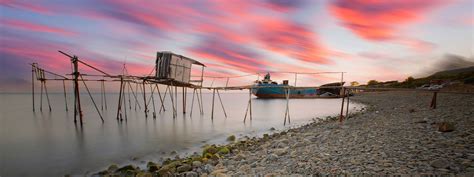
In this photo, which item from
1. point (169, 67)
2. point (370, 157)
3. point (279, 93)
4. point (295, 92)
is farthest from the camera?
point (295, 92)

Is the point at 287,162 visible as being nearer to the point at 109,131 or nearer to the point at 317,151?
the point at 317,151

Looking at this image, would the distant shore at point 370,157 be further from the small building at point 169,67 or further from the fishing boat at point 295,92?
the fishing boat at point 295,92

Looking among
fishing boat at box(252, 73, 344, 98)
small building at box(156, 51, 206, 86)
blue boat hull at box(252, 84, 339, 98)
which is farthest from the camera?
blue boat hull at box(252, 84, 339, 98)

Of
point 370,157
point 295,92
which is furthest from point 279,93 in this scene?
point 370,157

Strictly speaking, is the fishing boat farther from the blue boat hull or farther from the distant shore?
the distant shore

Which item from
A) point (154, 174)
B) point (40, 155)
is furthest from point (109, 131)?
point (154, 174)

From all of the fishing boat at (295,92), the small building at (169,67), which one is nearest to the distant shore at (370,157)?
the small building at (169,67)

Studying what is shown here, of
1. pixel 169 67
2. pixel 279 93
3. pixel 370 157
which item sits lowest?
pixel 279 93

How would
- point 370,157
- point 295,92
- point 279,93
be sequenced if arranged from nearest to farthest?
point 370,157
point 279,93
point 295,92

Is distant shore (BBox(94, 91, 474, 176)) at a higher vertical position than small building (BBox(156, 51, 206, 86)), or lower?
lower

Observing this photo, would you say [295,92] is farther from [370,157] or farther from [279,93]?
[370,157]

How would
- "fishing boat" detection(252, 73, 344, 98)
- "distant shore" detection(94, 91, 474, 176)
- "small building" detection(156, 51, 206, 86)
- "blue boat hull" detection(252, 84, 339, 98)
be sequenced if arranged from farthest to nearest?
"blue boat hull" detection(252, 84, 339, 98) < "fishing boat" detection(252, 73, 344, 98) < "small building" detection(156, 51, 206, 86) < "distant shore" detection(94, 91, 474, 176)

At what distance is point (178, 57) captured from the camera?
77.6 feet

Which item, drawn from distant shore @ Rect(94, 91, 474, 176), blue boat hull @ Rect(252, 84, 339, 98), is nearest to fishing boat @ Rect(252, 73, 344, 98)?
blue boat hull @ Rect(252, 84, 339, 98)
